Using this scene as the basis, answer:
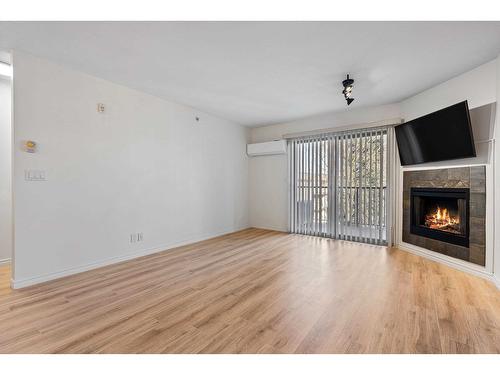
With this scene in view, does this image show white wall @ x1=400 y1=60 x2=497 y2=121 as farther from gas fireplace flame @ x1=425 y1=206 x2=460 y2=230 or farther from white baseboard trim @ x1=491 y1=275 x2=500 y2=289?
white baseboard trim @ x1=491 y1=275 x2=500 y2=289

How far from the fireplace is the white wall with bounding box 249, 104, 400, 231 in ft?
6.57

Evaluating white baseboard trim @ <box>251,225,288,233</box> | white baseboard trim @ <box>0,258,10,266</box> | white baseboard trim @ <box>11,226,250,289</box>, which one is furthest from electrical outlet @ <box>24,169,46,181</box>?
white baseboard trim @ <box>251,225,288,233</box>

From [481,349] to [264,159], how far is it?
188 inches

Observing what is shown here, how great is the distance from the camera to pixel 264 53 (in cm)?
251

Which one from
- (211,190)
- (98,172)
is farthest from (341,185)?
(98,172)

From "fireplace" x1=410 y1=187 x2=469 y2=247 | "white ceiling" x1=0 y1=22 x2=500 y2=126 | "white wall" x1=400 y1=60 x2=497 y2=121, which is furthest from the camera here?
"fireplace" x1=410 y1=187 x2=469 y2=247

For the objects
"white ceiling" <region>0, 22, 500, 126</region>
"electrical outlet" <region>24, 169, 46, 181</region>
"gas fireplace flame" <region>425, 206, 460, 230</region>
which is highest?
"white ceiling" <region>0, 22, 500, 126</region>

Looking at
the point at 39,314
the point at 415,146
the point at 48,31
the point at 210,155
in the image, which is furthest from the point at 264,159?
the point at 39,314

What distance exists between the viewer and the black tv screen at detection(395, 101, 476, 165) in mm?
2854

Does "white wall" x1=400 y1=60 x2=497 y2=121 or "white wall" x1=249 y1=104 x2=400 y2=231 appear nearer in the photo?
"white wall" x1=400 y1=60 x2=497 y2=121

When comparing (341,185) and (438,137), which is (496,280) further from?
(341,185)

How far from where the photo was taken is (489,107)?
2746 mm
